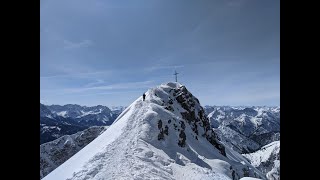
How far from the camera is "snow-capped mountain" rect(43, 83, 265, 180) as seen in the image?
3366 centimetres

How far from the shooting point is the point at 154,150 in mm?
43125

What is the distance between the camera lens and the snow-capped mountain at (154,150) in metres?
33.7
